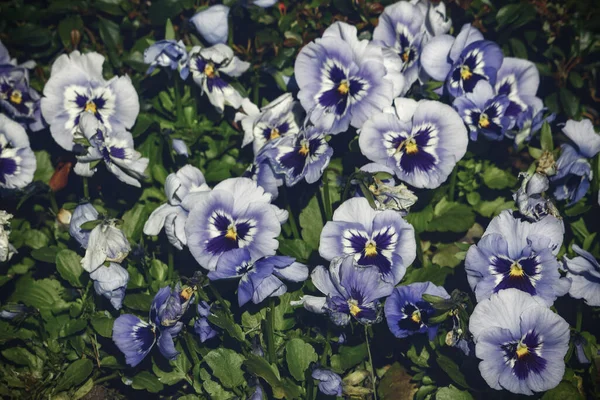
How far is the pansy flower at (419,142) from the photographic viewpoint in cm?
239

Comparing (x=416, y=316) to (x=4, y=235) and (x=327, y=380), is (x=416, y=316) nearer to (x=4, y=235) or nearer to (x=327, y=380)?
(x=327, y=380)

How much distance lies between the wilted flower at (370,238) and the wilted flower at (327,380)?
0.40 metres

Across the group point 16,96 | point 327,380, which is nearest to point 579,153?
point 327,380

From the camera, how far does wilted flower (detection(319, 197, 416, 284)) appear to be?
2.21 meters

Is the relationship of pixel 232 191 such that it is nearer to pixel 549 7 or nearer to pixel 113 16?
pixel 113 16

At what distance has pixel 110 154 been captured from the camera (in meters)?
2.51

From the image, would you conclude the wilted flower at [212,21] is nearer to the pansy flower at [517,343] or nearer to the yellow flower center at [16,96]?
the yellow flower center at [16,96]

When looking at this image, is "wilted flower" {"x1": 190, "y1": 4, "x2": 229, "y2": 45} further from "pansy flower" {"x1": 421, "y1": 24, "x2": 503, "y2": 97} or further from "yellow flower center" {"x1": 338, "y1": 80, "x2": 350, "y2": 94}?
"pansy flower" {"x1": 421, "y1": 24, "x2": 503, "y2": 97}

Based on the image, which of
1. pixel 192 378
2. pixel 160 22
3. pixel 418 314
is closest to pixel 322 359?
pixel 418 314

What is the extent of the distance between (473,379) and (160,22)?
2162 millimetres

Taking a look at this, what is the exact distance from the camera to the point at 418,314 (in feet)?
7.32

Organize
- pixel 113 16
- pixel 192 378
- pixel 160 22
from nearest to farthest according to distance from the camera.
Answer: pixel 192 378 < pixel 160 22 < pixel 113 16

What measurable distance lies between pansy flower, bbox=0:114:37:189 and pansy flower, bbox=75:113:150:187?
0.31 metres

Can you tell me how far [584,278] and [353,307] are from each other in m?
0.88
